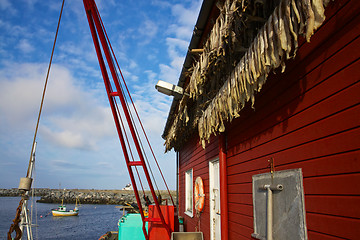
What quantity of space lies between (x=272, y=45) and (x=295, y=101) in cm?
67

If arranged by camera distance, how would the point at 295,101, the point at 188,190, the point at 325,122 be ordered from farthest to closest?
the point at 188,190 < the point at 295,101 < the point at 325,122

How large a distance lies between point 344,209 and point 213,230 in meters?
3.74

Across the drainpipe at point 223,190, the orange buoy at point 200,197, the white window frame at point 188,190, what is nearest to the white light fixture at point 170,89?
the drainpipe at point 223,190

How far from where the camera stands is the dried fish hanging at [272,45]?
1.91m

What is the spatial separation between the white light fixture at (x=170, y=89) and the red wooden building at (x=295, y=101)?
1.62 m

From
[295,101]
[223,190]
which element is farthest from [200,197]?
[295,101]

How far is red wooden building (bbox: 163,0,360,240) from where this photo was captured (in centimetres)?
193

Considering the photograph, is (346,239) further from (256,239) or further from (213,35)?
(213,35)

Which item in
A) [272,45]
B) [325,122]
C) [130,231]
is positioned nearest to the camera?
[325,122]

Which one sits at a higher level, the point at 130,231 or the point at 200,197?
the point at 200,197

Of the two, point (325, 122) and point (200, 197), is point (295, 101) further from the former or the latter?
point (200, 197)

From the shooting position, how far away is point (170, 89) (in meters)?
5.92

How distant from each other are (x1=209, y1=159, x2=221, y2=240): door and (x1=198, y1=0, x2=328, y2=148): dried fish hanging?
91.1 inches

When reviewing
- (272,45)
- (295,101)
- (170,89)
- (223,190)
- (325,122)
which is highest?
(170,89)
